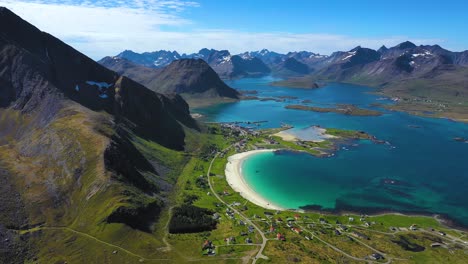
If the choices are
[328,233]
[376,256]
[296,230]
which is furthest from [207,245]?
[376,256]

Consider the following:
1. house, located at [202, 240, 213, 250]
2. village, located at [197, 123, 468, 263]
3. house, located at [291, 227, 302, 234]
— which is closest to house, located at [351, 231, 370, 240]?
village, located at [197, 123, 468, 263]

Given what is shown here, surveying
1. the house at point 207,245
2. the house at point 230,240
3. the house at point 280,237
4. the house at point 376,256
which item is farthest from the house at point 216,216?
the house at point 376,256

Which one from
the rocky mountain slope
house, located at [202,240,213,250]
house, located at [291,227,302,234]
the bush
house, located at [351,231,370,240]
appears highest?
the rocky mountain slope

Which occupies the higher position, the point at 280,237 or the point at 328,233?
the point at 280,237

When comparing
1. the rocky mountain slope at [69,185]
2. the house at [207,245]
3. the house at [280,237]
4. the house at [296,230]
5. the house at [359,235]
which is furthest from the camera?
the house at [296,230]

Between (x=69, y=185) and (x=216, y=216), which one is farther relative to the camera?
(x=69, y=185)

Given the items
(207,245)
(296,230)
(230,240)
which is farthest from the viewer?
(296,230)

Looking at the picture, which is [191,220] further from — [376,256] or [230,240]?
[376,256]

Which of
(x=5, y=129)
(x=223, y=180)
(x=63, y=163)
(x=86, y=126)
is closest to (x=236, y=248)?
(x=223, y=180)

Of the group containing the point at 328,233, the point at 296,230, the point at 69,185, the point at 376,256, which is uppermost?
the point at 69,185

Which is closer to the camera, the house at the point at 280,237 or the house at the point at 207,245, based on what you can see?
the house at the point at 207,245

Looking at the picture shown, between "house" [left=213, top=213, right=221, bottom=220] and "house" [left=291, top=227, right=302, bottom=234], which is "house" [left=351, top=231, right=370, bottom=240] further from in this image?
"house" [left=213, top=213, right=221, bottom=220]

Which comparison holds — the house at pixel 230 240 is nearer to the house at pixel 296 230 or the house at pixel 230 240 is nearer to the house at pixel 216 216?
the house at pixel 216 216
